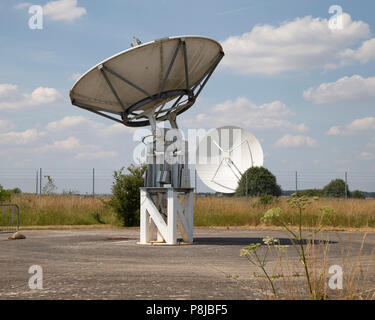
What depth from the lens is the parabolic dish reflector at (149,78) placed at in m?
14.4

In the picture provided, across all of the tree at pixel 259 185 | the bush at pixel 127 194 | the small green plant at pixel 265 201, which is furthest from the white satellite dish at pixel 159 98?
the tree at pixel 259 185

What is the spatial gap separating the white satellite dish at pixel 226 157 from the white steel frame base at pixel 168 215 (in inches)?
815

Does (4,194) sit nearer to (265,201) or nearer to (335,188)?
(265,201)

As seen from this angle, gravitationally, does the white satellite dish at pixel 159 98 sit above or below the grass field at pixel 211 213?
above

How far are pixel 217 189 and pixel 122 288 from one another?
1160 inches

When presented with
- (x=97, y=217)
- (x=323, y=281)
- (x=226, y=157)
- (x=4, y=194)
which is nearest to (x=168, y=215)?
(x=323, y=281)

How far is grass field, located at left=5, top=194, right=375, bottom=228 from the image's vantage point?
25.4 m

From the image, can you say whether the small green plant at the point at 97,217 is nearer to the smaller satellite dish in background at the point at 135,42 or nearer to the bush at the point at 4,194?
the bush at the point at 4,194

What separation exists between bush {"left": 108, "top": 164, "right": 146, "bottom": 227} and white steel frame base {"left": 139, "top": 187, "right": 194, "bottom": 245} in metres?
8.57

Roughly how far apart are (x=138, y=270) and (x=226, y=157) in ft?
92.3

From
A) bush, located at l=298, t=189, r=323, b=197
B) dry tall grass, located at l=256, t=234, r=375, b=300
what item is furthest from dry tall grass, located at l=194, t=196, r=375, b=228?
dry tall grass, located at l=256, t=234, r=375, b=300
